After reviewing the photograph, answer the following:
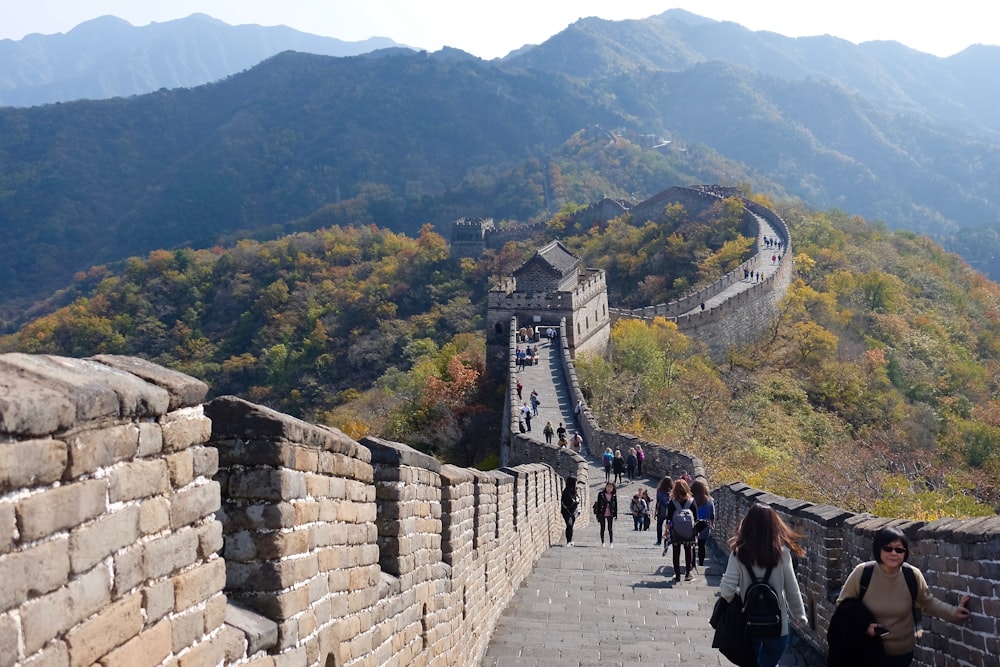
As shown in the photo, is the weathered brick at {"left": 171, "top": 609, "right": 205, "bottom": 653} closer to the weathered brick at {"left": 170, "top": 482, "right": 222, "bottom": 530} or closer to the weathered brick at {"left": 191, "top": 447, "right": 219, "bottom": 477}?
the weathered brick at {"left": 170, "top": 482, "right": 222, "bottom": 530}

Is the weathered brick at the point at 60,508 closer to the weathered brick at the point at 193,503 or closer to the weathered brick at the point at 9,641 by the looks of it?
the weathered brick at the point at 9,641

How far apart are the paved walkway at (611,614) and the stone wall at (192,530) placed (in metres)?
2.08

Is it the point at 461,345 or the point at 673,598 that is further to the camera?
the point at 461,345

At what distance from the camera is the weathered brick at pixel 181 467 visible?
2716mm

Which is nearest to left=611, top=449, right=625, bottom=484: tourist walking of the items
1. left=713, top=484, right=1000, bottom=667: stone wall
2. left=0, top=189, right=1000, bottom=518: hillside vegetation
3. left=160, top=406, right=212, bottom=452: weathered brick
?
left=0, top=189, right=1000, bottom=518: hillside vegetation

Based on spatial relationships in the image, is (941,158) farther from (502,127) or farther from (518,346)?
(518,346)

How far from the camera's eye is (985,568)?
4.81m

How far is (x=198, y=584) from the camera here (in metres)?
2.82

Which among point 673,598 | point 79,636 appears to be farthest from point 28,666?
point 673,598

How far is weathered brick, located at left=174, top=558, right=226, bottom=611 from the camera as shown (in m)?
2.71

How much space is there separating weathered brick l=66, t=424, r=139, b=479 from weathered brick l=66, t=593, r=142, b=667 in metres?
0.32

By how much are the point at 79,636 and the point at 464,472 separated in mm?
5130

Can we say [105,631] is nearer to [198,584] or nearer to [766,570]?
[198,584]

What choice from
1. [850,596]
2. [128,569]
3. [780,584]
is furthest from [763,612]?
[128,569]
